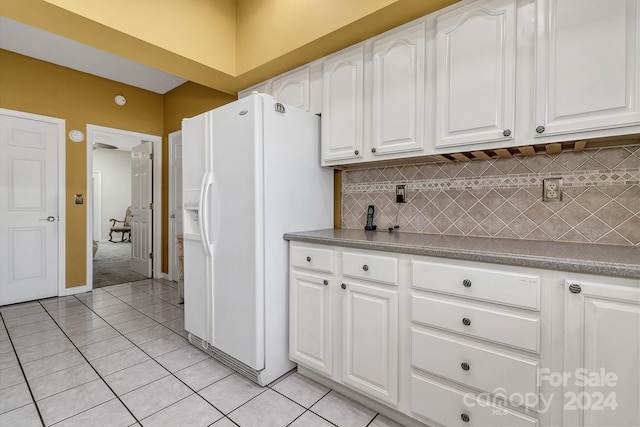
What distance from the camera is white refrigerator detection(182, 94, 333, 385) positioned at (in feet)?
6.07

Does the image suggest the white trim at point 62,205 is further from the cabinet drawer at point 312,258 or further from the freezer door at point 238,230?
the cabinet drawer at point 312,258

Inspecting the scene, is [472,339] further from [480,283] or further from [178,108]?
[178,108]

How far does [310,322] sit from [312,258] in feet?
1.33

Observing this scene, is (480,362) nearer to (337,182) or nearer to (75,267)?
(337,182)

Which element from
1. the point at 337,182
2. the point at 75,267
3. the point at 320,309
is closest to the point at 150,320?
the point at 75,267

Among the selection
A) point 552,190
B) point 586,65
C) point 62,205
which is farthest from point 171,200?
point 586,65

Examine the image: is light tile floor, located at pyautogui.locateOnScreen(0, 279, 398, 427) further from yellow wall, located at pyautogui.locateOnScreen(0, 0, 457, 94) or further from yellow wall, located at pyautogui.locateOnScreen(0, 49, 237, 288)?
yellow wall, located at pyautogui.locateOnScreen(0, 0, 457, 94)

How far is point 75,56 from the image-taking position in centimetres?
334

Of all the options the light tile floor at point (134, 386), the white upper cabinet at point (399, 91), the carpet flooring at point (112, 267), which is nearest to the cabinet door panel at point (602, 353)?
the light tile floor at point (134, 386)

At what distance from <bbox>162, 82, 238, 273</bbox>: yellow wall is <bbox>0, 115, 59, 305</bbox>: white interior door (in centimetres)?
120

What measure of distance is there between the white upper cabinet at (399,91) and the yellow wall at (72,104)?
3.74 m

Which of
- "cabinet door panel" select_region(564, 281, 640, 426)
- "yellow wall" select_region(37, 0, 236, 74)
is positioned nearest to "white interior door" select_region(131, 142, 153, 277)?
"yellow wall" select_region(37, 0, 236, 74)

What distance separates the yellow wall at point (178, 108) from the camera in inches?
143

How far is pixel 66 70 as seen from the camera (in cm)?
363
